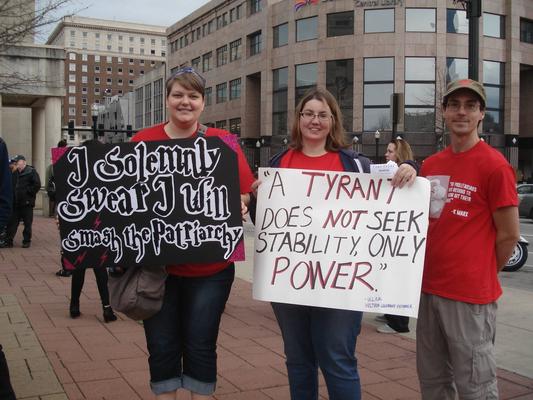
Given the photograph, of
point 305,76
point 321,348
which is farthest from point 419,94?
point 321,348

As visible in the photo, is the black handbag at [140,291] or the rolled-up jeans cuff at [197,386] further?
the rolled-up jeans cuff at [197,386]

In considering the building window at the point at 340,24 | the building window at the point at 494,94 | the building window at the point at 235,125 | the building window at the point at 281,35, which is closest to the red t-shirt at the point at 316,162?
the building window at the point at 340,24

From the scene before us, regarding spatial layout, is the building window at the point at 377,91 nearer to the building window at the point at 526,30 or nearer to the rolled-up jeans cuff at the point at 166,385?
the building window at the point at 526,30

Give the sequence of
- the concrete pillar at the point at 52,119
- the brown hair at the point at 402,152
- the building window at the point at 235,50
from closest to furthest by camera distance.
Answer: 1. the brown hair at the point at 402,152
2. the concrete pillar at the point at 52,119
3. the building window at the point at 235,50

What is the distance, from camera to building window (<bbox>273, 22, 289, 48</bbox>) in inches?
2221

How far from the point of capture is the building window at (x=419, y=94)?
49.7m

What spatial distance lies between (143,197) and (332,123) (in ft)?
3.60

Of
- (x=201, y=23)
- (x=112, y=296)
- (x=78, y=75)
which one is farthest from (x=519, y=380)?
(x=78, y=75)

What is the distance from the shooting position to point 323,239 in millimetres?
3109

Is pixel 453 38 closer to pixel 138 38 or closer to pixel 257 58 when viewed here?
pixel 257 58

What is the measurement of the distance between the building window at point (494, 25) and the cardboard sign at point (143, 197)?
53.4m

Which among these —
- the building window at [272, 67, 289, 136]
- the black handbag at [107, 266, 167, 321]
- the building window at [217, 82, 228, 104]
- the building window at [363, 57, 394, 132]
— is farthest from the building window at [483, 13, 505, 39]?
the black handbag at [107, 266, 167, 321]

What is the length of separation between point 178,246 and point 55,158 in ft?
2.69

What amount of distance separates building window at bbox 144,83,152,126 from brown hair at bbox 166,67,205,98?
305 ft
